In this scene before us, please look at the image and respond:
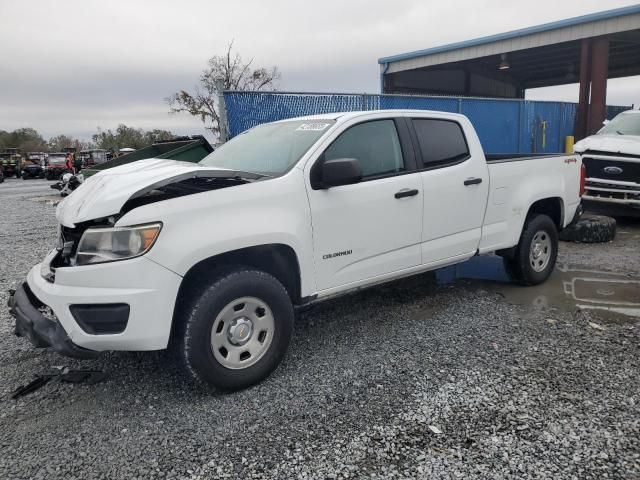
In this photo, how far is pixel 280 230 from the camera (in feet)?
10.9

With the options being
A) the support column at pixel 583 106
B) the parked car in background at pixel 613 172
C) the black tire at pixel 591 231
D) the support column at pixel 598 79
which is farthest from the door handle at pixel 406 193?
the support column at pixel 583 106

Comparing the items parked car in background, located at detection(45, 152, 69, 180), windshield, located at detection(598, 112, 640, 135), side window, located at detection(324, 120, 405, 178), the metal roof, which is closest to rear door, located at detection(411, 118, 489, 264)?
side window, located at detection(324, 120, 405, 178)

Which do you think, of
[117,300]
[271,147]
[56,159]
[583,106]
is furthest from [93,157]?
[117,300]

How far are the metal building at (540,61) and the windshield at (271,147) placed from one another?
12.7 m

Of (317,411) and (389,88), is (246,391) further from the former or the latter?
(389,88)

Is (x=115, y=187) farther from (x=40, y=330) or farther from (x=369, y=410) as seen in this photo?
(x=369, y=410)

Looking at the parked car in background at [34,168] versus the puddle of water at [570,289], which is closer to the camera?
the puddle of water at [570,289]

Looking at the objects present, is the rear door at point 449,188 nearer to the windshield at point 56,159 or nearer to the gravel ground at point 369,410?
the gravel ground at point 369,410

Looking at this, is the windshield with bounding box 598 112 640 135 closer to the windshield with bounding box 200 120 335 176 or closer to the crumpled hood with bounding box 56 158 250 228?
the windshield with bounding box 200 120 335 176

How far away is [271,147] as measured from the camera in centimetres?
411

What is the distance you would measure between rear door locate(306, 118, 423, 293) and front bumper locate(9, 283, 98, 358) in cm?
163

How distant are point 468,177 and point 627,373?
2.03 m

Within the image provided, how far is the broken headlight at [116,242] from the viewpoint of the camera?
2885mm

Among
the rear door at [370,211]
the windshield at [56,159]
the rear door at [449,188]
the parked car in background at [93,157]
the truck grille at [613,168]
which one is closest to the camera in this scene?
the rear door at [370,211]
